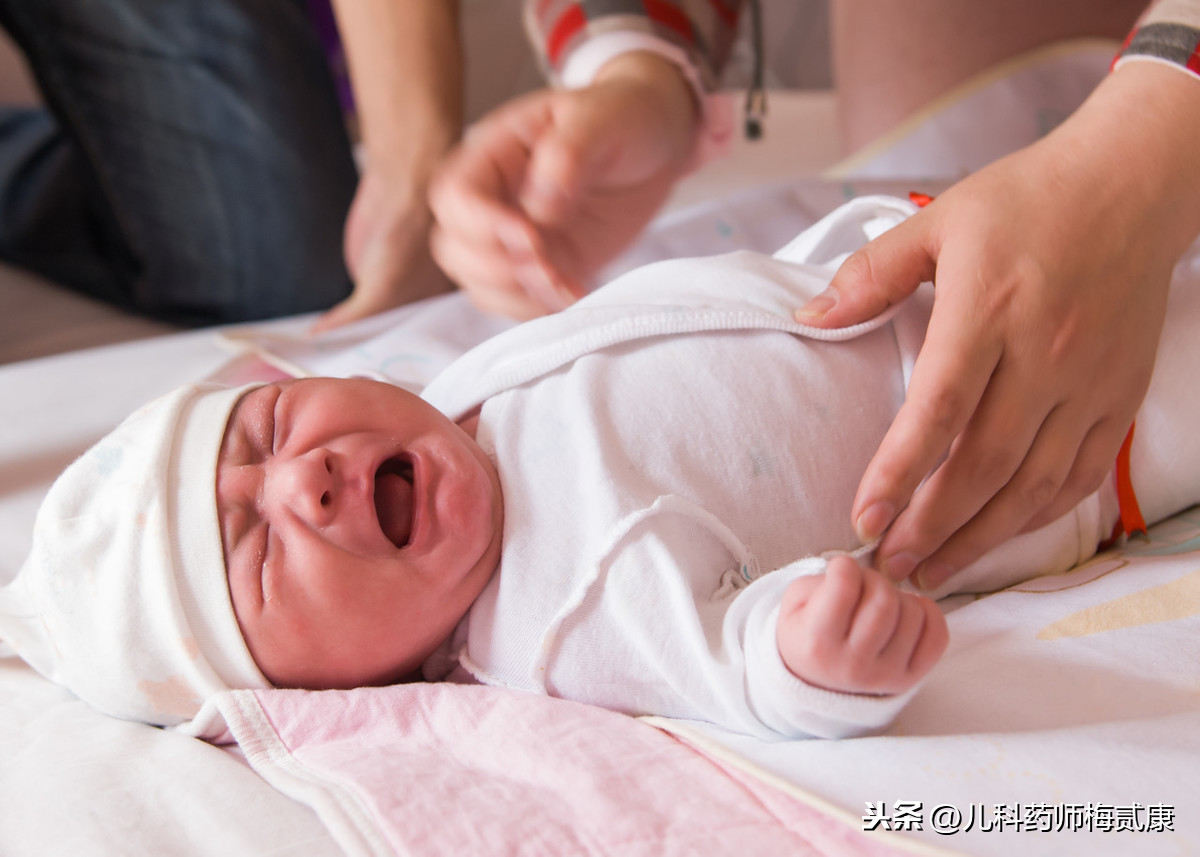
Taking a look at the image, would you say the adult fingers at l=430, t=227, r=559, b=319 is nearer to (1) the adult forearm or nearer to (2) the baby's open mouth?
(2) the baby's open mouth

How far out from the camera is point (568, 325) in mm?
883

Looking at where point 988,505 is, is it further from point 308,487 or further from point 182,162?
point 182,162

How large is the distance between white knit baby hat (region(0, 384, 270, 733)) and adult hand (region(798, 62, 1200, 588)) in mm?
513

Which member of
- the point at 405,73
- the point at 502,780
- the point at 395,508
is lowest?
the point at 502,780

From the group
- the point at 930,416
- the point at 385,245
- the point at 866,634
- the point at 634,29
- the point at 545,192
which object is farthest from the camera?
the point at 385,245

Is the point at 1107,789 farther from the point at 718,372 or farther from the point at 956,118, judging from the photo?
the point at 956,118

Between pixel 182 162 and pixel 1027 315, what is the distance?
1.47m

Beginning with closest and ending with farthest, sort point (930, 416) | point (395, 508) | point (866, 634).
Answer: point (866, 634) → point (930, 416) → point (395, 508)

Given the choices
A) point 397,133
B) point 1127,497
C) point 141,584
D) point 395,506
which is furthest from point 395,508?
point 397,133

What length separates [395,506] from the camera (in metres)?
0.79

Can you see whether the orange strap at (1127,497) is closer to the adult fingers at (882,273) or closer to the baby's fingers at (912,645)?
the adult fingers at (882,273)

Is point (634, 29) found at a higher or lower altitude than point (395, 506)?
higher

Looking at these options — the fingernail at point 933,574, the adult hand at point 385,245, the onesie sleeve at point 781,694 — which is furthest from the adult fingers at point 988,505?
the adult hand at point 385,245

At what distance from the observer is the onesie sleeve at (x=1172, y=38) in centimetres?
80
